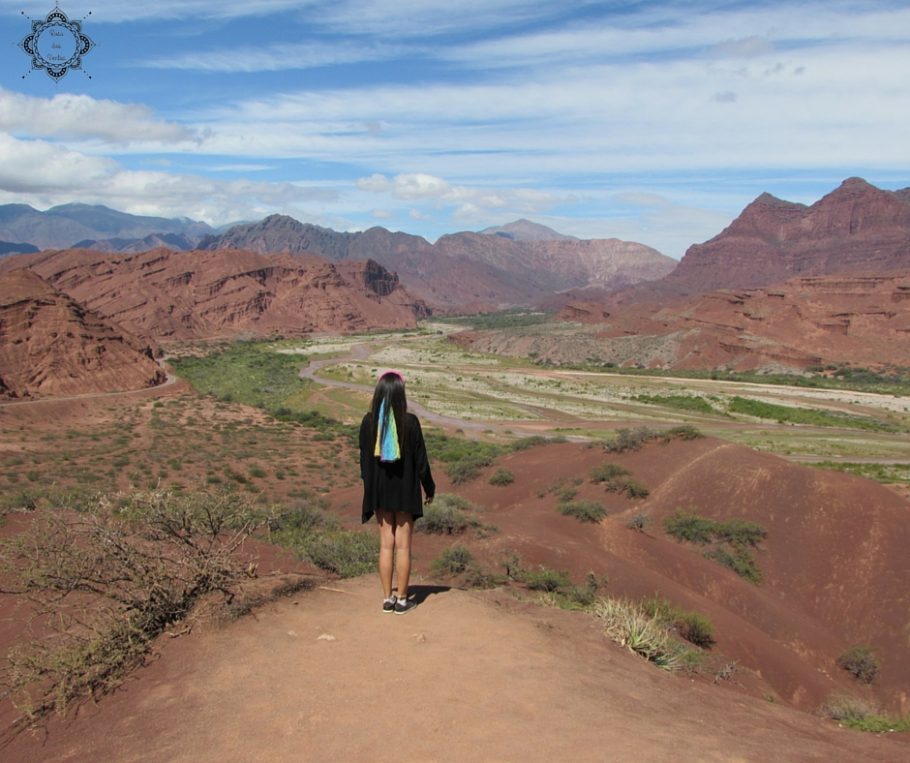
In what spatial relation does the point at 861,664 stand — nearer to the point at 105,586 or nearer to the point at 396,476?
the point at 396,476

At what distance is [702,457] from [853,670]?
9.47 metres

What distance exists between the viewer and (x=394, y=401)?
6.68m

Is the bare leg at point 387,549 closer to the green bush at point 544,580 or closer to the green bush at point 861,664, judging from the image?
the green bush at point 544,580

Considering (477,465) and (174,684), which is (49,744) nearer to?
(174,684)

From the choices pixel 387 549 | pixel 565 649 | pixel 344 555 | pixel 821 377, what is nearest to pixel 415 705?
pixel 565 649

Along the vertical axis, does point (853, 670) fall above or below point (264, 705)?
below

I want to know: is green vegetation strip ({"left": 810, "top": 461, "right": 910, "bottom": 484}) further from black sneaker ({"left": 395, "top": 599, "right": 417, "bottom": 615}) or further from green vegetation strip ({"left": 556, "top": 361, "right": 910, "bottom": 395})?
green vegetation strip ({"left": 556, "top": 361, "right": 910, "bottom": 395})

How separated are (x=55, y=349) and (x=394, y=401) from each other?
182ft

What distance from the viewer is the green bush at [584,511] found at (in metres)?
16.0

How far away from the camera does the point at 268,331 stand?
13075 centimetres

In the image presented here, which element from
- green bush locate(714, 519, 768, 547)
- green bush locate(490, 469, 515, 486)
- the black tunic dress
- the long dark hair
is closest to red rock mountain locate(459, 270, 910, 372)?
green bush locate(490, 469, 515, 486)

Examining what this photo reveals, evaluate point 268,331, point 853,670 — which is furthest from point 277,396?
point 268,331

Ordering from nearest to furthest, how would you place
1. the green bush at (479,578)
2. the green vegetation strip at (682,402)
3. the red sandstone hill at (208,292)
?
the green bush at (479,578)
the green vegetation strip at (682,402)
the red sandstone hill at (208,292)

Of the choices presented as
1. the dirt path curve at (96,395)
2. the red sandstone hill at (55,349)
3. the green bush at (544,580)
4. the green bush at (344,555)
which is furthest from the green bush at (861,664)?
the red sandstone hill at (55,349)
